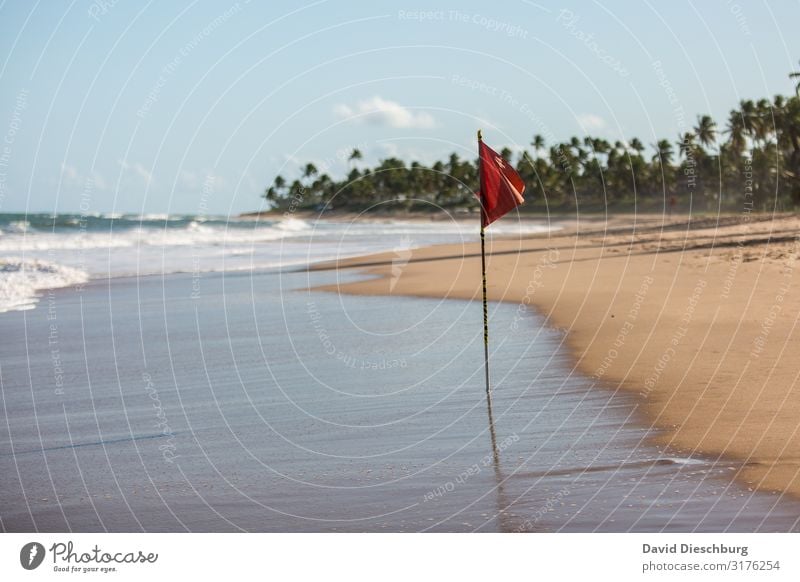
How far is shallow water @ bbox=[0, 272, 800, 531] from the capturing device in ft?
29.2

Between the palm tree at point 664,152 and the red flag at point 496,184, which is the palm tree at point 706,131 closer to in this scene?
the palm tree at point 664,152

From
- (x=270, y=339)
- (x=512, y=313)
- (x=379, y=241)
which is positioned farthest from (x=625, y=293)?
(x=379, y=241)

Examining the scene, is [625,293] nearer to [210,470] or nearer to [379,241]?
[210,470]

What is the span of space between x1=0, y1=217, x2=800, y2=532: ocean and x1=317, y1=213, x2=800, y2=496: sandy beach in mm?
482

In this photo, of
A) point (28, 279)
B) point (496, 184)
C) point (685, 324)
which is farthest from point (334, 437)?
point (28, 279)

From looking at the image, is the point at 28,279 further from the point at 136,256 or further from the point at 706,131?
the point at 706,131

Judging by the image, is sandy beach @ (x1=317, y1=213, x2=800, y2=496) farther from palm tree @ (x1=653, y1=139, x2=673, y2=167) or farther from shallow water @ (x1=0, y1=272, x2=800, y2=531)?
palm tree @ (x1=653, y1=139, x2=673, y2=167)

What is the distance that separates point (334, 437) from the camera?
12008 millimetres

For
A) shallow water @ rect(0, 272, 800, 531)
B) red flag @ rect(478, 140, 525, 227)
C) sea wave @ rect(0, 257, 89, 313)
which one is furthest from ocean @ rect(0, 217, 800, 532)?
sea wave @ rect(0, 257, 89, 313)

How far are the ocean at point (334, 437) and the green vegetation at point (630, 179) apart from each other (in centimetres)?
5748

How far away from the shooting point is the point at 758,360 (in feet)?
48.9

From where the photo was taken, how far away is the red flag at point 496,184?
13789 mm

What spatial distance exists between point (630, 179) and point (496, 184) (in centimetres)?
14613

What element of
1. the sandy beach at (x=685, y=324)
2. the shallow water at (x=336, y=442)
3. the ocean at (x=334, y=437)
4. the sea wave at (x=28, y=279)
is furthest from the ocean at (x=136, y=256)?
the shallow water at (x=336, y=442)
